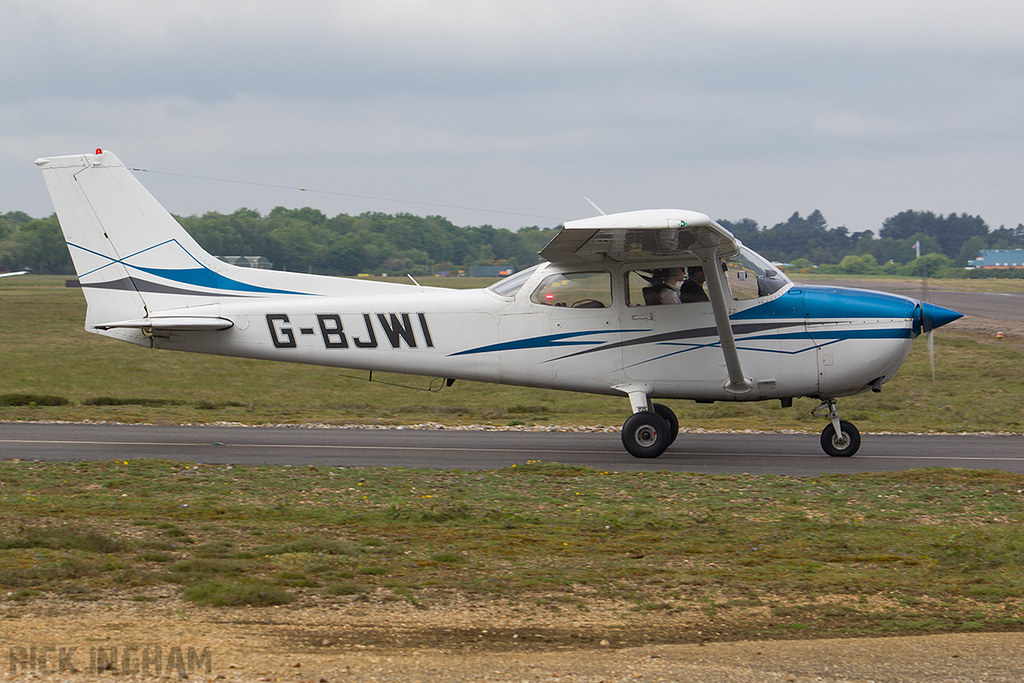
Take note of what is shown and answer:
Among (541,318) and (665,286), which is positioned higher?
(665,286)

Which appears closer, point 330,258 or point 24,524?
point 24,524

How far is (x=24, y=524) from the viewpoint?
7742 mm

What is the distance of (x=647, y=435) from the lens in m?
13.0

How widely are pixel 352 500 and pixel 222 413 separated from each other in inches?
405

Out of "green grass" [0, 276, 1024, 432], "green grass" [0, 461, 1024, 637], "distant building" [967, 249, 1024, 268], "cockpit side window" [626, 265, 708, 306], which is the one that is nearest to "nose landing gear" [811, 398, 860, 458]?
"green grass" [0, 461, 1024, 637]

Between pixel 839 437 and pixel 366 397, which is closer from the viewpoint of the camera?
pixel 839 437

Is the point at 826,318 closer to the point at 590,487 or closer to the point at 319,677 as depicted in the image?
the point at 590,487

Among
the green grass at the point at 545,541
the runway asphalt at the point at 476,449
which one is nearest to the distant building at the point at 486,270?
the runway asphalt at the point at 476,449

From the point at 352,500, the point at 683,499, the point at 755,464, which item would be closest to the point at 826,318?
the point at 755,464

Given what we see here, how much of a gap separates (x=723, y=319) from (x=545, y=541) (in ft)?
18.7

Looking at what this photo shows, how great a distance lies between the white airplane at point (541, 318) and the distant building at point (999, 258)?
10813 centimetres

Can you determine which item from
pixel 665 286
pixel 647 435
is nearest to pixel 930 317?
pixel 665 286

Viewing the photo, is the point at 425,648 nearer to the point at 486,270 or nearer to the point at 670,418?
the point at 670,418

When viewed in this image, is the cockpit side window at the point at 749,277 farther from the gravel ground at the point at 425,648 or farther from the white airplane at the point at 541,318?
the gravel ground at the point at 425,648
